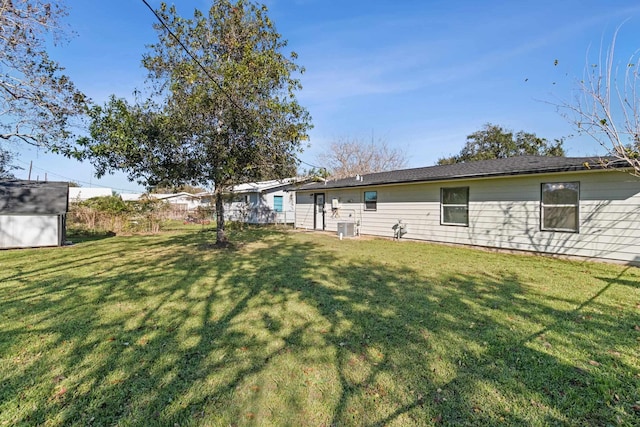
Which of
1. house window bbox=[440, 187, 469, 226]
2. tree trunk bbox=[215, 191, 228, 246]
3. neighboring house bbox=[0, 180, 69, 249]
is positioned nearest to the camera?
neighboring house bbox=[0, 180, 69, 249]

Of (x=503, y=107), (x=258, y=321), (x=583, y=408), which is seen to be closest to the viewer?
(x=583, y=408)

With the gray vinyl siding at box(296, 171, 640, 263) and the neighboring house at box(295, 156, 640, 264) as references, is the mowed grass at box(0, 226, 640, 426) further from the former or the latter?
the neighboring house at box(295, 156, 640, 264)

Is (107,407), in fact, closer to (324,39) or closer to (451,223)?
(451,223)

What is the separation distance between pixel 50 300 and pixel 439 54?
12.7 m

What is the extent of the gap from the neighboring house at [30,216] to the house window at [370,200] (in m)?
11.3

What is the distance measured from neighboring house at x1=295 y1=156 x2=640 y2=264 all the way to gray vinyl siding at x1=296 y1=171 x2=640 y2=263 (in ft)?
0.05

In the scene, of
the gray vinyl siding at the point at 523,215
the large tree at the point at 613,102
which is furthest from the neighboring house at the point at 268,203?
the large tree at the point at 613,102

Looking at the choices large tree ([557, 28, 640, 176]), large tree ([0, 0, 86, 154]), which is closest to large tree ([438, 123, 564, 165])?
large tree ([557, 28, 640, 176])

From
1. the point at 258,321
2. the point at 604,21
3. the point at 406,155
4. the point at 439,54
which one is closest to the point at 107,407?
the point at 258,321

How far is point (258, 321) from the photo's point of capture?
12.0 ft

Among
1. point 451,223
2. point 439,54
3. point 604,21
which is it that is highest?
point 439,54

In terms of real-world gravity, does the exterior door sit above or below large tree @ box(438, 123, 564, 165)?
below

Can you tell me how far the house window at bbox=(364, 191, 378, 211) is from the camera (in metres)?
12.8

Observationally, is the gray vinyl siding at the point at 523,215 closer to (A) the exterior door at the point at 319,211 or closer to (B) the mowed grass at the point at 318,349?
(B) the mowed grass at the point at 318,349
